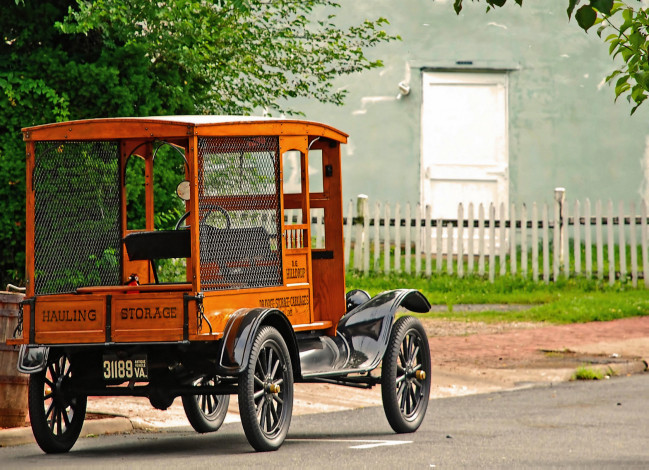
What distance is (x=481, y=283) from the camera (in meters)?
Result: 19.7

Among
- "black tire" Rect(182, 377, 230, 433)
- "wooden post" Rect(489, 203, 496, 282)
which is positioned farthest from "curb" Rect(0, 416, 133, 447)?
"wooden post" Rect(489, 203, 496, 282)

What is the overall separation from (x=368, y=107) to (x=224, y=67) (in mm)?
8740

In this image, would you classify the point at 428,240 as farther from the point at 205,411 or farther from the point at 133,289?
the point at 133,289

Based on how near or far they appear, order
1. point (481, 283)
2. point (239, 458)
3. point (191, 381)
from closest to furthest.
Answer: point (239, 458) < point (191, 381) < point (481, 283)

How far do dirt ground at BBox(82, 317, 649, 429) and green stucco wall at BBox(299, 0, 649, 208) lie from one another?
6348mm

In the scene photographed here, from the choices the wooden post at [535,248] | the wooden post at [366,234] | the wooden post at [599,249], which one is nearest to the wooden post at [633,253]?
the wooden post at [599,249]

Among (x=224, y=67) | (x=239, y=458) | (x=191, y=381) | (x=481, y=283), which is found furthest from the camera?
(x=481, y=283)

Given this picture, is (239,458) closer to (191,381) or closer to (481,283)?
(191,381)

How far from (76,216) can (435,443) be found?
3075mm

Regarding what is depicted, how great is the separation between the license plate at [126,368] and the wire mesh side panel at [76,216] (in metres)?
0.78

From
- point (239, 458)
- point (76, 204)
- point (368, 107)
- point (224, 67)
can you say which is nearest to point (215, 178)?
point (76, 204)

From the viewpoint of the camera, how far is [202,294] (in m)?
7.70

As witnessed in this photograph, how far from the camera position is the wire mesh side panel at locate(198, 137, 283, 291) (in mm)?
8203

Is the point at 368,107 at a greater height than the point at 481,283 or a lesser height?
greater
